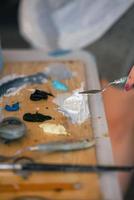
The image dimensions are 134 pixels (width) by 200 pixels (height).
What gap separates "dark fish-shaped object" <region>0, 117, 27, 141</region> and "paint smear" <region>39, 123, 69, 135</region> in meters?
0.03

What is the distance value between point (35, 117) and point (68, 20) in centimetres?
41

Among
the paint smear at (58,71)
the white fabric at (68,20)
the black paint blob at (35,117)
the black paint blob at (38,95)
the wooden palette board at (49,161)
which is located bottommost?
the wooden palette board at (49,161)

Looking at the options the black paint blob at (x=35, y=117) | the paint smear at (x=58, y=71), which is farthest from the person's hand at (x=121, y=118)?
the black paint blob at (x=35, y=117)

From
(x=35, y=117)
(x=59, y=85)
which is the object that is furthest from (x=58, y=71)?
(x=35, y=117)

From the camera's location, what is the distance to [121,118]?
86cm

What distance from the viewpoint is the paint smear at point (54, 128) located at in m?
0.60

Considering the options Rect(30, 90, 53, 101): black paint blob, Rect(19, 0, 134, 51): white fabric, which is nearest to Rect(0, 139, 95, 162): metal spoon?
Rect(30, 90, 53, 101): black paint blob

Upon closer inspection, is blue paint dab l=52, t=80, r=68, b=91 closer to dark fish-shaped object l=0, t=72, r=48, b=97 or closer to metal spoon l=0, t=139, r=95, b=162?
dark fish-shaped object l=0, t=72, r=48, b=97

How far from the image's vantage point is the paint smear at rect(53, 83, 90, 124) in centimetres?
63

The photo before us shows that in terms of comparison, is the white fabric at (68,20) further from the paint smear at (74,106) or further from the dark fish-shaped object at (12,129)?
the dark fish-shaped object at (12,129)

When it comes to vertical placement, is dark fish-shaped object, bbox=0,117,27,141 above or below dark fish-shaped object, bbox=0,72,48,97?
below

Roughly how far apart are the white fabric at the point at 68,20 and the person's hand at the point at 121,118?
18cm

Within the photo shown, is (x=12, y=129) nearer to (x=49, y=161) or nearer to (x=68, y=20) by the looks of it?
(x=49, y=161)

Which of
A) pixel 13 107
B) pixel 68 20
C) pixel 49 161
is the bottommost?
pixel 49 161
